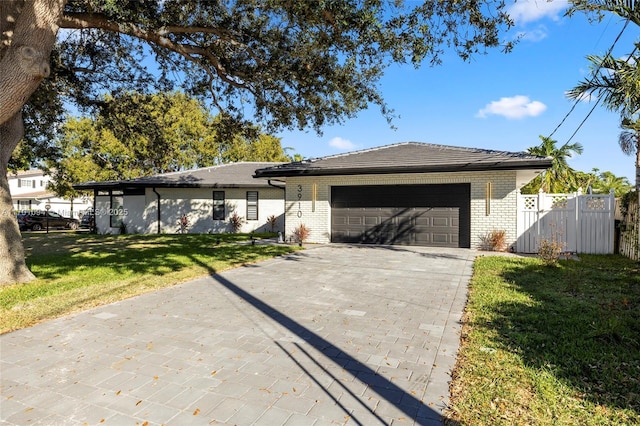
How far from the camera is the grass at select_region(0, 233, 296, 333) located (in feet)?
18.2

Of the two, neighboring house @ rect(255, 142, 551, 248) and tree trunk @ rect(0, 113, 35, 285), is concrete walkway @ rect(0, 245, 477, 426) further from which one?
neighboring house @ rect(255, 142, 551, 248)

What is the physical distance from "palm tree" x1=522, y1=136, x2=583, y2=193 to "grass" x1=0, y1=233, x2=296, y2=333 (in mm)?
20054

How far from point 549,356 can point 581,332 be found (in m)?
1.09

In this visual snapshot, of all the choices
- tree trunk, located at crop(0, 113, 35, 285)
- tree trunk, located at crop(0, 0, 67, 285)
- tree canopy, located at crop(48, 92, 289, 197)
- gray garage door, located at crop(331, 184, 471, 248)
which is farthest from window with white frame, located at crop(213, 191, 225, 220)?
tree trunk, located at crop(0, 113, 35, 285)

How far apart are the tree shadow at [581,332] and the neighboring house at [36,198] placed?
44.0 meters

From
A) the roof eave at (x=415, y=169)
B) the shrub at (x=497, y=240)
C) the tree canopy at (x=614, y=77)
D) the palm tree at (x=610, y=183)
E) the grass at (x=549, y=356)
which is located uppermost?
the tree canopy at (x=614, y=77)

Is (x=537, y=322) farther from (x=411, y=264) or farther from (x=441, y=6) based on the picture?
(x=441, y=6)

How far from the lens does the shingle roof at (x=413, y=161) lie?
11.4 m

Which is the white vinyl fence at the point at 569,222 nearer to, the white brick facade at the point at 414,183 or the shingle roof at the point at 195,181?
the white brick facade at the point at 414,183

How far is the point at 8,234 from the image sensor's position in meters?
7.02

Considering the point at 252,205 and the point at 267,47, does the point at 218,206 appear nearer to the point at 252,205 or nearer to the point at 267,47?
the point at 252,205

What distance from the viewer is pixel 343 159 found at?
15.1m

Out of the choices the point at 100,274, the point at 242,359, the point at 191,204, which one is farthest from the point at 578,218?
the point at 191,204

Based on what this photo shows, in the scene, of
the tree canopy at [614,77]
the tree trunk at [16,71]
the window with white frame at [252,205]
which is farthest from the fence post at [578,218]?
the window with white frame at [252,205]
